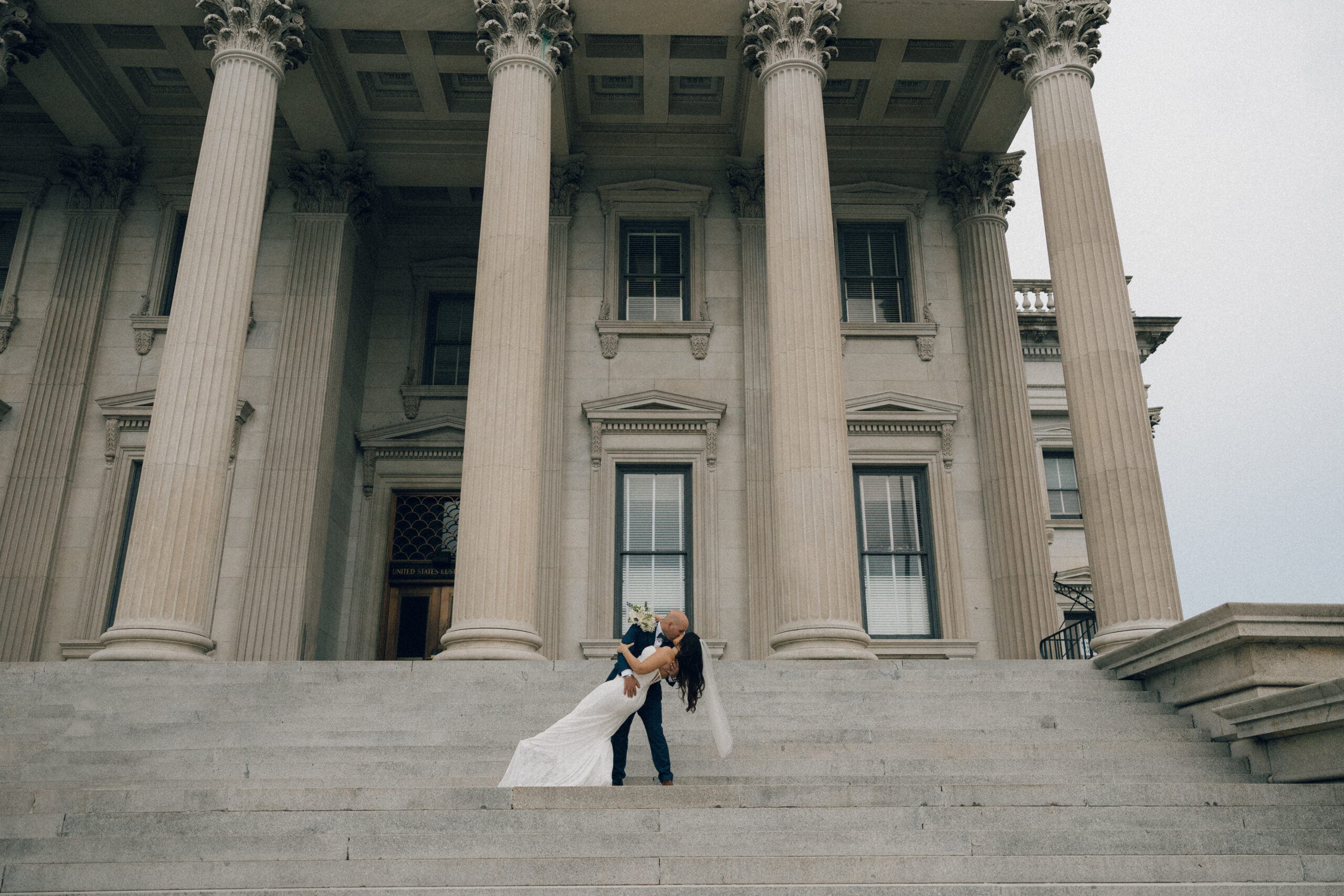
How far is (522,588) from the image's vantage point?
14.4 metres

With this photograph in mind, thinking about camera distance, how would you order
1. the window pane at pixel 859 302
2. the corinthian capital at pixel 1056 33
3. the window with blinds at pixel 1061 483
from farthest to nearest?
1. the window with blinds at pixel 1061 483
2. the window pane at pixel 859 302
3. the corinthian capital at pixel 1056 33

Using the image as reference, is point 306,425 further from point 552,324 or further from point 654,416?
point 654,416

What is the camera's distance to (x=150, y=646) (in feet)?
45.8

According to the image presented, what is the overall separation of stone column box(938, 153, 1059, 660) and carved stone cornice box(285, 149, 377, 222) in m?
12.9

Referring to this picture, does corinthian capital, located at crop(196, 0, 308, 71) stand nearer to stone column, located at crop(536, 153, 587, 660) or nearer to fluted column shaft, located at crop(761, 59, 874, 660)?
stone column, located at crop(536, 153, 587, 660)

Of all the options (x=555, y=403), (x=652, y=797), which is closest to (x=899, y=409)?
(x=555, y=403)

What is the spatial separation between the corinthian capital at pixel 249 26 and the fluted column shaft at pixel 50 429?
670cm

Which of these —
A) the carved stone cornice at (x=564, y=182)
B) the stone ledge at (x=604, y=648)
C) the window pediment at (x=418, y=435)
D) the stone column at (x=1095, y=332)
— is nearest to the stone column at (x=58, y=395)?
the window pediment at (x=418, y=435)

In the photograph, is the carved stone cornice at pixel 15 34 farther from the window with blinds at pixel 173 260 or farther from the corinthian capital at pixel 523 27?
the corinthian capital at pixel 523 27

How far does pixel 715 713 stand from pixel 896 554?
1174 cm

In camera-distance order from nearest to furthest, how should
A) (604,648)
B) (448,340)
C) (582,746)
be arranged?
(582,746), (604,648), (448,340)

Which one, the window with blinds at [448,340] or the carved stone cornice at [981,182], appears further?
the window with blinds at [448,340]

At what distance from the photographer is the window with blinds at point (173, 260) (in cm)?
2178

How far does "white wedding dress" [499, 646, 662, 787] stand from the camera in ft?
29.3
